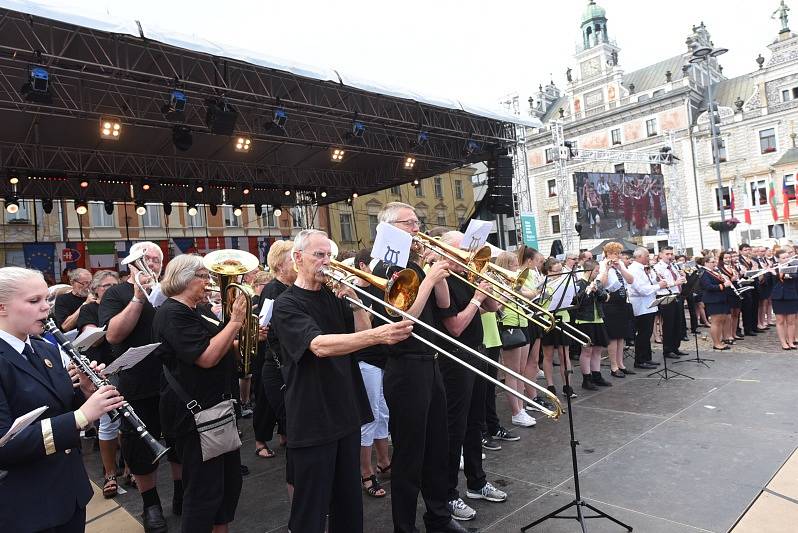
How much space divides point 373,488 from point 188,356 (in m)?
2.15

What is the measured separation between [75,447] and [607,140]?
5843 centimetres

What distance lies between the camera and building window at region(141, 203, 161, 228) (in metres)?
25.6

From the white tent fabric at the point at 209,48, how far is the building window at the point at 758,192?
4172cm

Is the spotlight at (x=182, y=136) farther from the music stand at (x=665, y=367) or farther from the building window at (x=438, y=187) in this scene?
the building window at (x=438, y=187)

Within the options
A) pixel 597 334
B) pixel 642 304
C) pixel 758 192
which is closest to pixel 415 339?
pixel 597 334

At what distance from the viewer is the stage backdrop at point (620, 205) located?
2616 centimetres

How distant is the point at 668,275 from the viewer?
9453 millimetres

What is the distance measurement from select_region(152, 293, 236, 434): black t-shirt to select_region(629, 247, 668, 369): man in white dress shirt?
7341 mm

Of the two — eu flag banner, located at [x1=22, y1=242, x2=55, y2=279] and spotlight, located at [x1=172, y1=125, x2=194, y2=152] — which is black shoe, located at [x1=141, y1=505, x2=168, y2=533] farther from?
eu flag banner, located at [x1=22, y1=242, x2=55, y2=279]

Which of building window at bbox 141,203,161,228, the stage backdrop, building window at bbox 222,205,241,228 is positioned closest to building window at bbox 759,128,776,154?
the stage backdrop

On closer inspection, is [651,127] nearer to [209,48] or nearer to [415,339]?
[209,48]

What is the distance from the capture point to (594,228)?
86.3 feet

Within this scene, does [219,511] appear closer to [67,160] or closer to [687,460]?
[687,460]

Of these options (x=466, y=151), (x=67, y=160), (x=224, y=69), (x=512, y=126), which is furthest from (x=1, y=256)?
(x=512, y=126)
